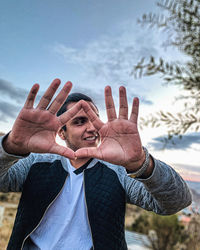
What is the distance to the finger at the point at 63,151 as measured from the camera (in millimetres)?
1507

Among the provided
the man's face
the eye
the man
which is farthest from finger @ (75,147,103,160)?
the eye

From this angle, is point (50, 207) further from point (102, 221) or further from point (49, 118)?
point (49, 118)

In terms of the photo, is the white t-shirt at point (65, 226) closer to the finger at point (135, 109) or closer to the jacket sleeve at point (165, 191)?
the jacket sleeve at point (165, 191)

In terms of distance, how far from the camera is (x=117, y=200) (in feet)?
6.47

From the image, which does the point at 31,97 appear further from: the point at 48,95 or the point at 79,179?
the point at 79,179

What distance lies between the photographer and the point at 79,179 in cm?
214

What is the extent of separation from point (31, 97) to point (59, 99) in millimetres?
183

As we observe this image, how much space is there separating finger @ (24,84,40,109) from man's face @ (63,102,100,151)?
34.8 inches

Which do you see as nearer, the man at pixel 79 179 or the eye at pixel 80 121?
the man at pixel 79 179

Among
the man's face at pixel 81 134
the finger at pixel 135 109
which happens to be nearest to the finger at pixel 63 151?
the finger at pixel 135 109

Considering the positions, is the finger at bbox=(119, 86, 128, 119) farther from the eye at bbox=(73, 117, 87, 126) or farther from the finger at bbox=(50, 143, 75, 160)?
the eye at bbox=(73, 117, 87, 126)

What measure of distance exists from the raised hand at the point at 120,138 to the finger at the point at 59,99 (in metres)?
0.16

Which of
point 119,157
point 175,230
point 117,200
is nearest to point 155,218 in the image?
point 175,230

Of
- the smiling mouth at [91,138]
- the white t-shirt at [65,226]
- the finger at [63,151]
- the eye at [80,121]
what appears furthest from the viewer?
the eye at [80,121]
